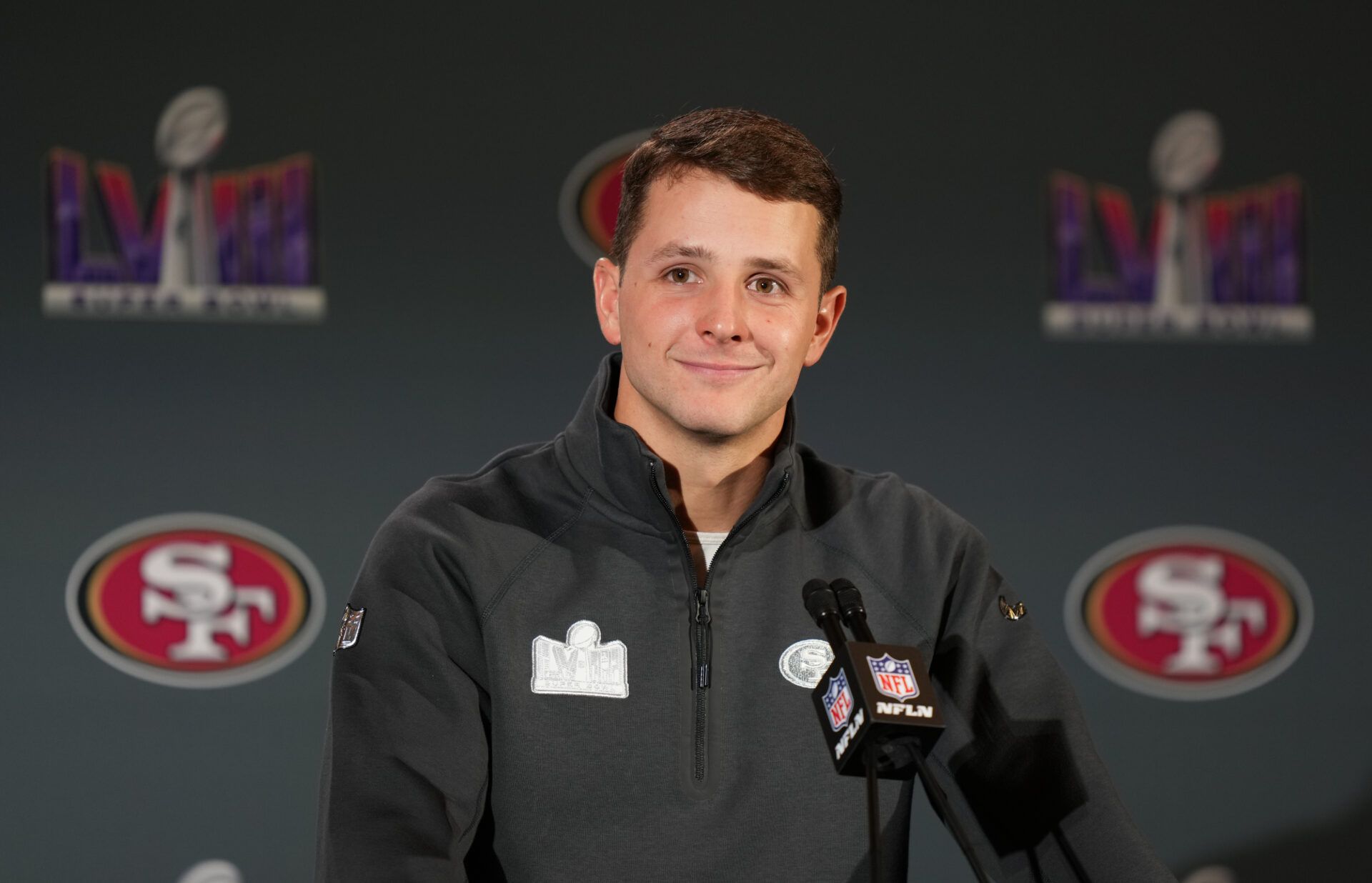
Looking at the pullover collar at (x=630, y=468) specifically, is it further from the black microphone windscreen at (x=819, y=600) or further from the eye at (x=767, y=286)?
the black microphone windscreen at (x=819, y=600)

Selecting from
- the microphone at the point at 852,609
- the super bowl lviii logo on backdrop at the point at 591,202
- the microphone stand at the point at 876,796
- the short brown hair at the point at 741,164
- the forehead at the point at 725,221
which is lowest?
the microphone stand at the point at 876,796

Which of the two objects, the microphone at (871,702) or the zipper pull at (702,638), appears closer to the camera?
the microphone at (871,702)

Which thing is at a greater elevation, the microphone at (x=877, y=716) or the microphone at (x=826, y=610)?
the microphone at (x=826, y=610)

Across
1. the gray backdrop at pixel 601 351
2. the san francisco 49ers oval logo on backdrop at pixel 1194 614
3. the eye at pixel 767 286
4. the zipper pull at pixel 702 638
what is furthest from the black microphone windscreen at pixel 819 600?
the san francisco 49ers oval logo on backdrop at pixel 1194 614

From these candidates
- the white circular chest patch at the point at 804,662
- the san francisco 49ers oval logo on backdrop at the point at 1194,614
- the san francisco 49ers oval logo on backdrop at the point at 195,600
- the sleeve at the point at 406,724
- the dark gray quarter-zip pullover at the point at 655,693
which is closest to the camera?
the sleeve at the point at 406,724

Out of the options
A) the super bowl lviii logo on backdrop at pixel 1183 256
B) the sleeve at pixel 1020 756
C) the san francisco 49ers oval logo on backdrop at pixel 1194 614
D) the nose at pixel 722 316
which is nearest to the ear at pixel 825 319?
the nose at pixel 722 316

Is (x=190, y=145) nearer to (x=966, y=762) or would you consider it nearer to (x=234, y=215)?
(x=234, y=215)

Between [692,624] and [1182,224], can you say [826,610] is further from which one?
[1182,224]

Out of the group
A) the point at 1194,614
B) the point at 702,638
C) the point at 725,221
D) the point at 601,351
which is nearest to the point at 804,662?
the point at 702,638

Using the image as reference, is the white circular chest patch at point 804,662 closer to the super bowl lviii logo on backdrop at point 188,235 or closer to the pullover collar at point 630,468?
the pullover collar at point 630,468

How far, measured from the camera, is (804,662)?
1.43 m

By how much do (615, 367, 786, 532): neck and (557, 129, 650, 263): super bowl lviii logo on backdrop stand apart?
1169 mm

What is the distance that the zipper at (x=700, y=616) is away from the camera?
1.37 meters

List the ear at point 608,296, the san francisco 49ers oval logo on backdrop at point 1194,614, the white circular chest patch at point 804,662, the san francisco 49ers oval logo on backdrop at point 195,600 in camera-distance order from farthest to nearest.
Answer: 1. the san francisco 49ers oval logo on backdrop at point 1194,614
2. the san francisco 49ers oval logo on backdrop at point 195,600
3. the ear at point 608,296
4. the white circular chest patch at point 804,662
